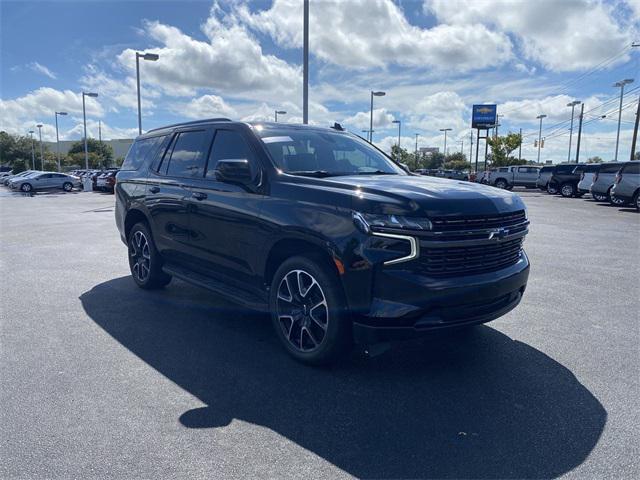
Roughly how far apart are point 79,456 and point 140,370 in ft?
3.89


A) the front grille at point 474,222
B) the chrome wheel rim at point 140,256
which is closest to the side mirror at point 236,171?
the front grille at point 474,222

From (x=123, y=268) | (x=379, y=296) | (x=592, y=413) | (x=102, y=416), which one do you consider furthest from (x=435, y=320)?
(x=123, y=268)

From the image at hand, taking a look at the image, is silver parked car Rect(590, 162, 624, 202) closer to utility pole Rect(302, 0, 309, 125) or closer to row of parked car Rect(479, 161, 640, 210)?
row of parked car Rect(479, 161, 640, 210)

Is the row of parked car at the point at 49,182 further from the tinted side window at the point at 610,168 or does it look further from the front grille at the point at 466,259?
the front grille at the point at 466,259

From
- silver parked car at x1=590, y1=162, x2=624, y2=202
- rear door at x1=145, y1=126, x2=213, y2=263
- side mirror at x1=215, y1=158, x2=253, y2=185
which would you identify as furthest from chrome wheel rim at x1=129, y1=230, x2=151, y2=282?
silver parked car at x1=590, y1=162, x2=624, y2=202

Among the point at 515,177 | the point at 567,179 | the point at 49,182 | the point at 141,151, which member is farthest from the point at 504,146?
the point at 141,151

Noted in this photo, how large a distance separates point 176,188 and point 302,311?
2378 mm

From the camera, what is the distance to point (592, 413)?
10.8ft

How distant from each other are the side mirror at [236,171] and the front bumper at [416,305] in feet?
5.30

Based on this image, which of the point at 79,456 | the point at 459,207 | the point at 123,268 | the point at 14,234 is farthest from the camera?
the point at 14,234

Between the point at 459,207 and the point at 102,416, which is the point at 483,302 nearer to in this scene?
the point at 459,207

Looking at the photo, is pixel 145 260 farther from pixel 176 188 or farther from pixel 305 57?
pixel 305 57

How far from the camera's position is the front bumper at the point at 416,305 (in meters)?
3.36

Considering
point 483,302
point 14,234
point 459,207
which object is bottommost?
point 14,234
